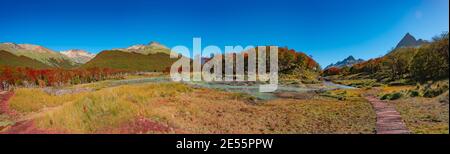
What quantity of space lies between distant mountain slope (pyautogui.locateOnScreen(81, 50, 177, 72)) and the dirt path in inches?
3466

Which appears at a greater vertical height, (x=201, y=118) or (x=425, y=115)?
(x=425, y=115)

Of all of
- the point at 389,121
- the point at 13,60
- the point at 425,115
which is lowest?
the point at 389,121

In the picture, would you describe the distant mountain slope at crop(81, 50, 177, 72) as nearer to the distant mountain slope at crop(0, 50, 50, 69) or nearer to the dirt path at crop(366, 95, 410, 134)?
the distant mountain slope at crop(0, 50, 50, 69)

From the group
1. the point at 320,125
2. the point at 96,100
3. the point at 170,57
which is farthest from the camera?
the point at 170,57

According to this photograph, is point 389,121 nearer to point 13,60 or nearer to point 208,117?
point 208,117

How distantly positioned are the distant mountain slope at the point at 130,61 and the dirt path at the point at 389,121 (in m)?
88.0

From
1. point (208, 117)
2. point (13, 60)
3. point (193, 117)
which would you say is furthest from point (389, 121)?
point (13, 60)

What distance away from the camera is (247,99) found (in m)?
21.9

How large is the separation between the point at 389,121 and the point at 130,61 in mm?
111244

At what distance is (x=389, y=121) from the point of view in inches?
539
